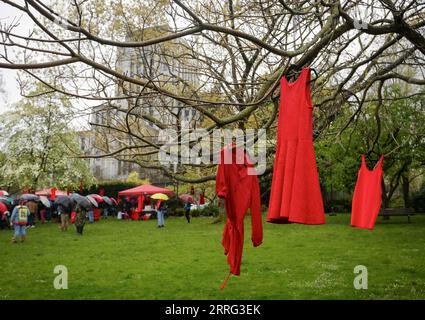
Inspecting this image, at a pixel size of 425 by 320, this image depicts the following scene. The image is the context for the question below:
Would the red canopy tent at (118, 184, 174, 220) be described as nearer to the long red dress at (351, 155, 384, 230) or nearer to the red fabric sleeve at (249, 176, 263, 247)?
the long red dress at (351, 155, 384, 230)

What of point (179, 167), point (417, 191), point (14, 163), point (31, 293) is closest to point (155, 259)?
point (179, 167)

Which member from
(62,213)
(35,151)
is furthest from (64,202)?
(35,151)

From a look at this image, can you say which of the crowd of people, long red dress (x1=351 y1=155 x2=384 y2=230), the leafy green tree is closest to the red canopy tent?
Answer: the crowd of people

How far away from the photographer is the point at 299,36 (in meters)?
5.58

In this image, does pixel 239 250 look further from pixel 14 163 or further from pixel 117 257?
pixel 14 163

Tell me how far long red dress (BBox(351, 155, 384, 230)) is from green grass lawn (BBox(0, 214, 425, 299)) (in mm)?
1135

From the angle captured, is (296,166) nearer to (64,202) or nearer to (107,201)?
(64,202)

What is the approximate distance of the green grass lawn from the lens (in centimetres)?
673

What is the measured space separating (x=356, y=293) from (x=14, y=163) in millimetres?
25549

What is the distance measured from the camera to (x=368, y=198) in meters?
6.97

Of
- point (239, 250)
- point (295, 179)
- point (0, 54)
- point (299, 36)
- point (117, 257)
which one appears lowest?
point (117, 257)

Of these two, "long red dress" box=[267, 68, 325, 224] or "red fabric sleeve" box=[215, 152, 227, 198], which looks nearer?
"long red dress" box=[267, 68, 325, 224]

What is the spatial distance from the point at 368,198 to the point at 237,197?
12.1ft

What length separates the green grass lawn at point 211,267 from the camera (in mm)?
6727
